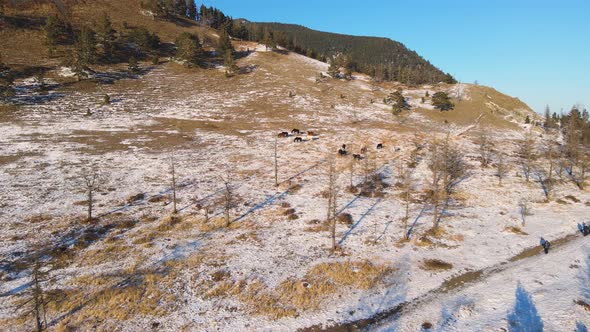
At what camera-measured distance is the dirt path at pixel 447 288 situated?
20.8 meters

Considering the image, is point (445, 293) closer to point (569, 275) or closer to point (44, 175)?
point (569, 275)

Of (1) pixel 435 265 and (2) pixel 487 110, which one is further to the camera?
(2) pixel 487 110

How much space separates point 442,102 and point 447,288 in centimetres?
7584

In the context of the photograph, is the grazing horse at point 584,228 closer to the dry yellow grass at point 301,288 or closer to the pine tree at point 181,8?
the dry yellow grass at point 301,288

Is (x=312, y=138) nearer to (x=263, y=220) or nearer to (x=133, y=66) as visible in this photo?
(x=263, y=220)

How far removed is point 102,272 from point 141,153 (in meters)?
29.4

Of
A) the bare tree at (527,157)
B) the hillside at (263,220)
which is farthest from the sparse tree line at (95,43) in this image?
the bare tree at (527,157)

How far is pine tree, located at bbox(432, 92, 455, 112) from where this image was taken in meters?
89.2

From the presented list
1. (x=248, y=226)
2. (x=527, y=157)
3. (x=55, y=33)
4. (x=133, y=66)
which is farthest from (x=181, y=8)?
(x=527, y=157)

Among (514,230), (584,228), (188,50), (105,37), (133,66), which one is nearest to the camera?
(514,230)

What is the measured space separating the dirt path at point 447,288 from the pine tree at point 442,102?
203 feet

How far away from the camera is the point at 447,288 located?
2505 cm

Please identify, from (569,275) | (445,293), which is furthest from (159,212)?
(569,275)

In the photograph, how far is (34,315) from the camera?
774 inches
